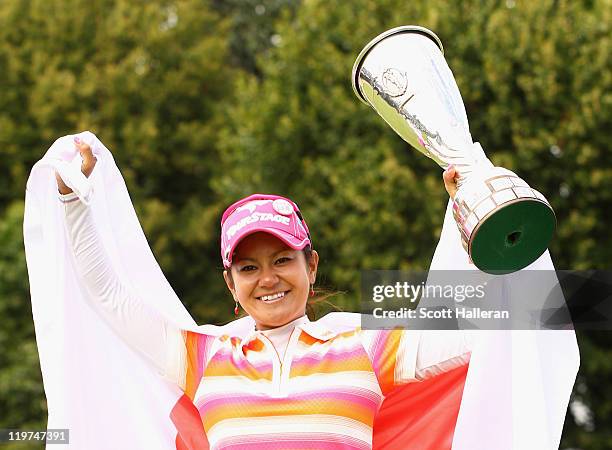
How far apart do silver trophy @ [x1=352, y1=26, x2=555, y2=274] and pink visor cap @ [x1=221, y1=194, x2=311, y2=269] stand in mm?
439

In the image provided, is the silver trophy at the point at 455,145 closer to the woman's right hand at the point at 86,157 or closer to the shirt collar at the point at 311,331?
the shirt collar at the point at 311,331

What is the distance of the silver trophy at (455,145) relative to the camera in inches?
109

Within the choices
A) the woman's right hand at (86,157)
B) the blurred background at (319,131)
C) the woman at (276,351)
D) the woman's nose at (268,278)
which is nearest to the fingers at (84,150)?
the woman's right hand at (86,157)

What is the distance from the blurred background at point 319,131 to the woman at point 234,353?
641 centimetres

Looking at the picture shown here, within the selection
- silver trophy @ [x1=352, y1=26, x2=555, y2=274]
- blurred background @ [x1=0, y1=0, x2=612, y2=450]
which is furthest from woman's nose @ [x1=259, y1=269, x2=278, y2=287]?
blurred background @ [x1=0, y1=0, x2=612, y2=450]

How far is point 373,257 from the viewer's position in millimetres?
12883

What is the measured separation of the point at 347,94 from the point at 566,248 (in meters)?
3.34

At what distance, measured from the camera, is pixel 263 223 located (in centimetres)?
311

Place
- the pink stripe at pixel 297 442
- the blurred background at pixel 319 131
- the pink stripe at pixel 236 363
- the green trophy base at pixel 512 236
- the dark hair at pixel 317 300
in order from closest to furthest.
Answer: the green trophy base at pixel 512 236
the pink stripe at pixel 297 442
the pink stripe at pixel 236 363
the dark hair at pixel 317 300
the blurred background at pixel 319 131

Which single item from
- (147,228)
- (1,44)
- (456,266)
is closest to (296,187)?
(147,228)

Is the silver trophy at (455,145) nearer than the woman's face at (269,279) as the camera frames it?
Yes

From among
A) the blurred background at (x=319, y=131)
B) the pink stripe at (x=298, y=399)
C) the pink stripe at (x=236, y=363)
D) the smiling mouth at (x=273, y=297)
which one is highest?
the blurred background at (x=319, y=131)

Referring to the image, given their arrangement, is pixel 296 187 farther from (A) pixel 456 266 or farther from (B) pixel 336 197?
(A) pixel 456 266

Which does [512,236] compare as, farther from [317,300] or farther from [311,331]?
[317,300]
